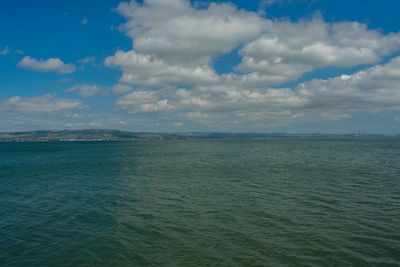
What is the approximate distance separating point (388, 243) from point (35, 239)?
24.4m

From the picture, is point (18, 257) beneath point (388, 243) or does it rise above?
beneath

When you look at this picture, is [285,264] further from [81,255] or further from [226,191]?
[226,191]

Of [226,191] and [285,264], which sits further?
[226,191]

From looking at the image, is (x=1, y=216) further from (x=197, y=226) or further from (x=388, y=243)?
(x=388, y=243)

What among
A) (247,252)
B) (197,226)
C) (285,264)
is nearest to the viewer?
(285,264)

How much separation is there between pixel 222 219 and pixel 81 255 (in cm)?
1099

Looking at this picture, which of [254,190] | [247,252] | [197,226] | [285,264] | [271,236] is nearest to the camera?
[285,264]

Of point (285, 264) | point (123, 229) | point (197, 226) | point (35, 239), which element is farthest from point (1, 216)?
point (285, 264)

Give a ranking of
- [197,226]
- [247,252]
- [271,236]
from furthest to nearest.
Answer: [197,226] < [271,236] < [247,252]

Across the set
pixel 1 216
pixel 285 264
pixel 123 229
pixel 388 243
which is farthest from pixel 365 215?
pixel 1 216

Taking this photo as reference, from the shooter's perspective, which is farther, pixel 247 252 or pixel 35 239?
pixel 35 239

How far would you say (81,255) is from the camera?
15.9 meters

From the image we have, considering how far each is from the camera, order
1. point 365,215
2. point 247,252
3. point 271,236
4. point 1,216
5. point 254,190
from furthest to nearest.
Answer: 1. point 254,190
2. point 1,216
3. point 365,215
4. point 271,236
5. point 247,252

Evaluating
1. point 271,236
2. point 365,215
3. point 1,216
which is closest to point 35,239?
point 1,216
